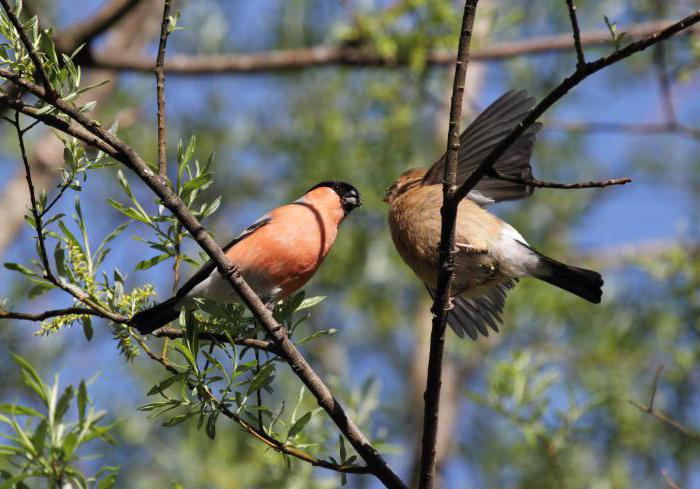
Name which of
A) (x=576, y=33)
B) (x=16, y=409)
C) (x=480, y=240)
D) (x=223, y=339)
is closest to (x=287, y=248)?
(x=480, y=240)

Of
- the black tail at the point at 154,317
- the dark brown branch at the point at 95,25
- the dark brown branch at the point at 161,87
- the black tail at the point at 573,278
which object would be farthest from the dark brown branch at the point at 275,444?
the dark brown branch at the point at 95,25

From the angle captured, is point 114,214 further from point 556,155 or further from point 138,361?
point 556,155

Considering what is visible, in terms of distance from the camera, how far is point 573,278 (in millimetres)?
3838

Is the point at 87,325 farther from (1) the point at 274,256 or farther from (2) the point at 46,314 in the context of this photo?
(1) the point at 274,256

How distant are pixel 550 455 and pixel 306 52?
339 centimetres

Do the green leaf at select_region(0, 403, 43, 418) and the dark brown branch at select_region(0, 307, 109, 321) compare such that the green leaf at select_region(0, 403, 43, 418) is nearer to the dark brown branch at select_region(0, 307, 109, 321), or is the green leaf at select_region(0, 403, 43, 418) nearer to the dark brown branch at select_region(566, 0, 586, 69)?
the dark brown branch at select_region(0, 307, 109, 321)

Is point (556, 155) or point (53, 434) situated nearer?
point (53, 434)

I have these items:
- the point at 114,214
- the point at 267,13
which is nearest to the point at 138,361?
the point at 114,214

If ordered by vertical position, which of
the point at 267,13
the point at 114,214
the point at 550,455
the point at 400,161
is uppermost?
the point at 267,13

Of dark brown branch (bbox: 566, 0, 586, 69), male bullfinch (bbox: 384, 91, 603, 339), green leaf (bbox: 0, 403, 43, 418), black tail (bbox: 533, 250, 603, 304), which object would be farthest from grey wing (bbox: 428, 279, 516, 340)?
green leaf (bbox: 0, 403, 43, 418)

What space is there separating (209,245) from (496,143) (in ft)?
6.06

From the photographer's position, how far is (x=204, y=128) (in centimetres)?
726

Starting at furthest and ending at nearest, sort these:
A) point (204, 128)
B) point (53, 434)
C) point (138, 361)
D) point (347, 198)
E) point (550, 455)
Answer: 1. point (204, 128)
2. point (138, 361)
3. point (347, 198)
4. point (550, 455)
5. point (53, 434)

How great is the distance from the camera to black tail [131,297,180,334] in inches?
98.5
